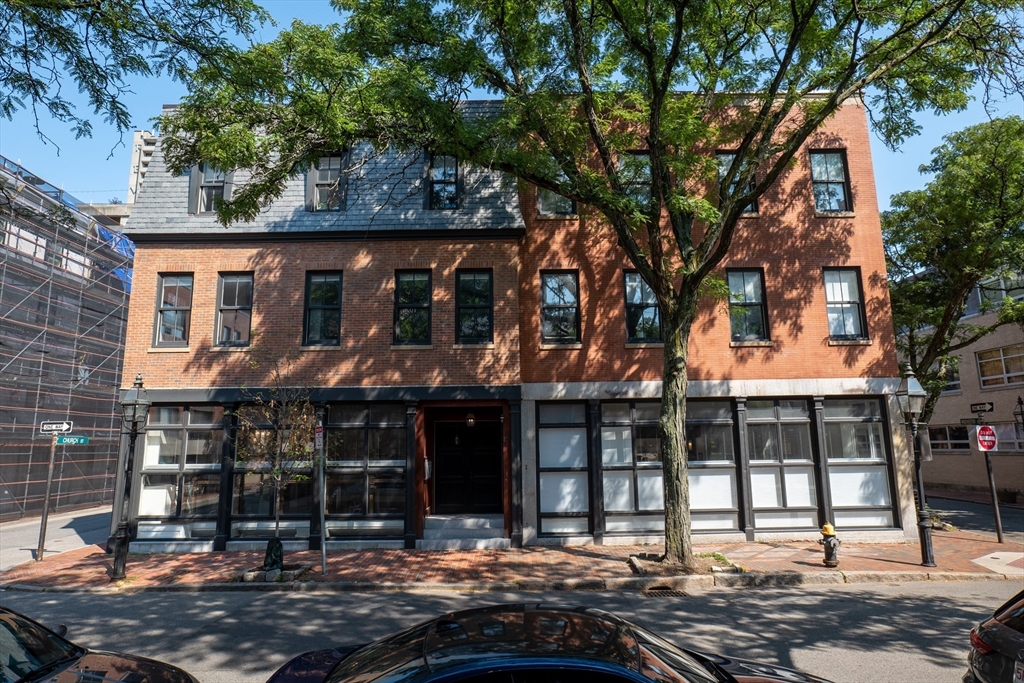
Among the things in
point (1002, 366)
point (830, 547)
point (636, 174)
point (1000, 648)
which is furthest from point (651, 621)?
point (1002, 366)

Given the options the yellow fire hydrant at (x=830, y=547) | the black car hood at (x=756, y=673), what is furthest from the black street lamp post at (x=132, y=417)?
Result: the yellow fire hydrant at (x=830, y=547)

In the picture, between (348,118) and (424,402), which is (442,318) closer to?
(424,402)

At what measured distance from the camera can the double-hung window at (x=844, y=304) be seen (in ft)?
48.6

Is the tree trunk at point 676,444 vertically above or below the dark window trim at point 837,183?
below

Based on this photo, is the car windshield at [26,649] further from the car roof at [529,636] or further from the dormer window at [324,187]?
the dormer window at [324,187]

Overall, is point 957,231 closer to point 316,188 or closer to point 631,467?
point 631,467

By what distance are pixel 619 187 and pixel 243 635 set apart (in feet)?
31.8

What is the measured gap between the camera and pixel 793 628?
766 cm

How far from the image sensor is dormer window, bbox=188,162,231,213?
14.5 m

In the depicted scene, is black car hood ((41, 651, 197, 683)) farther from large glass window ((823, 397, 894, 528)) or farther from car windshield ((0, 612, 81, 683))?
large glass window ((823, 397, 894, 528))

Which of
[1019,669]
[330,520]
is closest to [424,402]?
[330,520]

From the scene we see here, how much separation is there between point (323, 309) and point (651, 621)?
10.2 m

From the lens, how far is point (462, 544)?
43.3 ft

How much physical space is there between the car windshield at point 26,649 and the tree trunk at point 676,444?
909cm
